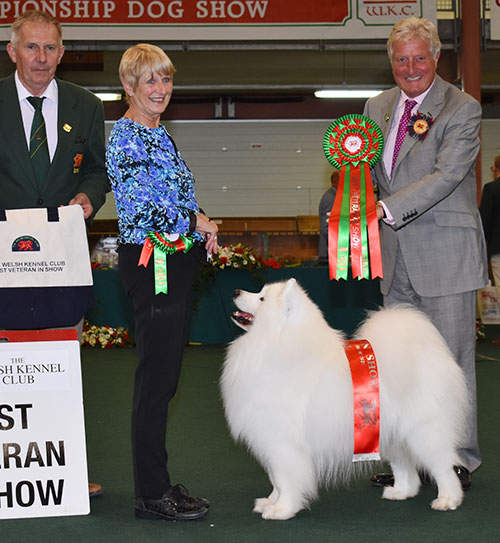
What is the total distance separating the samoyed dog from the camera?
271 cm

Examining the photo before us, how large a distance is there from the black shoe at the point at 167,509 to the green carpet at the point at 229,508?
3 cm

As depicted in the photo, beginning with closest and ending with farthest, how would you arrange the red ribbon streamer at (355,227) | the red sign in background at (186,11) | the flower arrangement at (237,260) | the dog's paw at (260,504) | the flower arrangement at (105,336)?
the dog's paw at (260,504), the red ribbon streamer at (355,227), the flower arrangement at (237,260), the flower arrangement at (105,336), the red sign in background at (186,11)

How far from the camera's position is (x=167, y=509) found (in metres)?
2.69

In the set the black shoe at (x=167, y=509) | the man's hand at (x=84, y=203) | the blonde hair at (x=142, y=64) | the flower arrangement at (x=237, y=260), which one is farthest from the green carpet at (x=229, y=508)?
the flower arrangement at (x=237, y=260)

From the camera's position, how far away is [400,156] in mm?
3131

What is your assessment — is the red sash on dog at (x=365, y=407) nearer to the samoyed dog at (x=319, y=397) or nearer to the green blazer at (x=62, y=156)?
the samoyed dog at (x=319, y=397)

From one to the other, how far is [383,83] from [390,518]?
11432 millimetres

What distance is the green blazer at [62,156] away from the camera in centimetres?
280

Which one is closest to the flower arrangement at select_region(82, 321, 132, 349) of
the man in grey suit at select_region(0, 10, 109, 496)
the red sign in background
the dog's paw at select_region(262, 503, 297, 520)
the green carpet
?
the green carpet

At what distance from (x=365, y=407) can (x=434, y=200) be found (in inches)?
35.1

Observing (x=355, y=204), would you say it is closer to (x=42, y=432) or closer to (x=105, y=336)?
(x=42, y=432)

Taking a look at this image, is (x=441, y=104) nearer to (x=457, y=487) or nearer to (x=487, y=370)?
(x=457, y=487)

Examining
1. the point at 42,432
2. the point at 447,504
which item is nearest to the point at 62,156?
the point at 42,432

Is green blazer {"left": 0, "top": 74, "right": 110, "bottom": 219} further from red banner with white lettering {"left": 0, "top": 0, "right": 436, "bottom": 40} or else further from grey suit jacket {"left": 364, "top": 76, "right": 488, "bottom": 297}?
red banner with white lettering {"left": 0, "top": 0, "right": 436, "bottom": 40}
